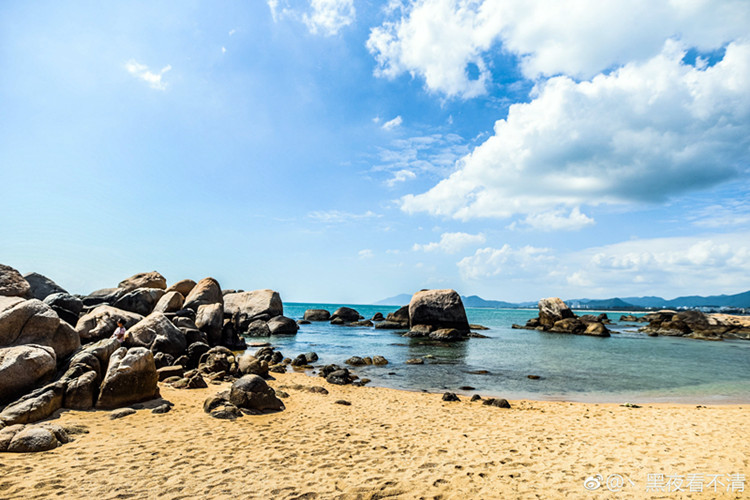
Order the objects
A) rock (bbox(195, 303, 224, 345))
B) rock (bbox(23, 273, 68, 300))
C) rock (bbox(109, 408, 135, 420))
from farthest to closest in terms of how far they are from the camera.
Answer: rock (bbox(195, 303, 224, 345))
rock (bbox(23, 273, 68, 300))
rock (bbox(109, 408, 135, 420))

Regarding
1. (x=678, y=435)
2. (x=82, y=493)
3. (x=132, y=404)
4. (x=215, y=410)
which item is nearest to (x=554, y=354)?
(x=678, y=435)

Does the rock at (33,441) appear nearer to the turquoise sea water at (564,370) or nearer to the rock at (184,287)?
the turquoise sea water at (564,370)

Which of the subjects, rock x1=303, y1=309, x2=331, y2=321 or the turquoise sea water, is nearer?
the turquoise sea water

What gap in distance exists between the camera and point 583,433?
8.88 metres

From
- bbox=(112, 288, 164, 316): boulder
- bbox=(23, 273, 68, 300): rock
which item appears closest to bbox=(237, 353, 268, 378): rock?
bbox=(23, 273, 68, 300): rock

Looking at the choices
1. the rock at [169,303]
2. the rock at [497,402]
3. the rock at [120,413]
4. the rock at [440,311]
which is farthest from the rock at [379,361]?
the rock at [440,311]

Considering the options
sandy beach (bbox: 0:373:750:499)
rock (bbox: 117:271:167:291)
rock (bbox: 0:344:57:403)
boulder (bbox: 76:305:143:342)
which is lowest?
sandy beach (bbox: 0:373:750:499)

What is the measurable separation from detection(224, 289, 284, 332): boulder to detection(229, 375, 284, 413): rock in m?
31.7

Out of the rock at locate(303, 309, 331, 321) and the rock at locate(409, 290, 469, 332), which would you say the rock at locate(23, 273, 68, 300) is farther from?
the rock at locate(303, 309, 331, 321)

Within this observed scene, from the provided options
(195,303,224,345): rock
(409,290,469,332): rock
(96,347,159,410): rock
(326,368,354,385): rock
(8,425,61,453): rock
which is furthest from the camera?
(409,290,469,332): rock

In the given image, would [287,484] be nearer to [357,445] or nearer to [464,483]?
[357,445]

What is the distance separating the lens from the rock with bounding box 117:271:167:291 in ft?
97.2

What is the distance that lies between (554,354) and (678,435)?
1856 centimetres

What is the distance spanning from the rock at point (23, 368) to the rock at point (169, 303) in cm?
1609
